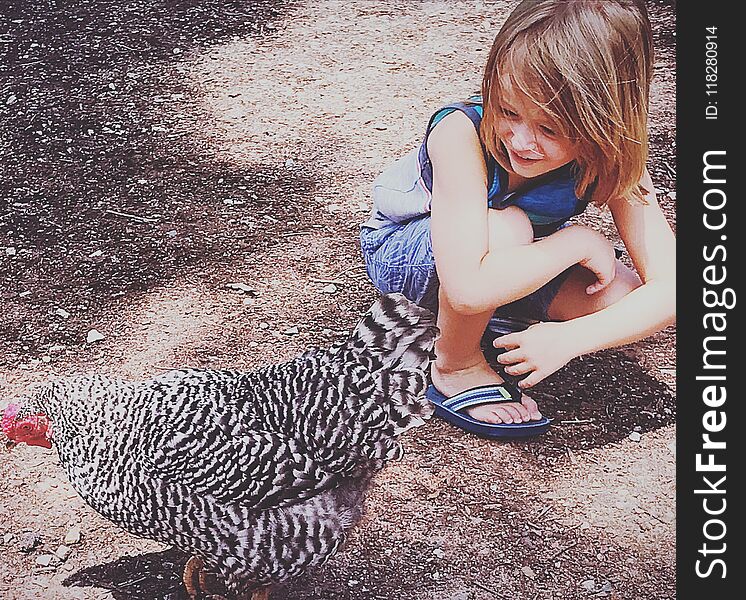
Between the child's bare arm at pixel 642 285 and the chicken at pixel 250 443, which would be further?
the child's bare arm at pixel 642 285

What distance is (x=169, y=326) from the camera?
51.1 inches

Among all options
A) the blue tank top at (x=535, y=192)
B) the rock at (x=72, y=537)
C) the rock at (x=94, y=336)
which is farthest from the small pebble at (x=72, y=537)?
the blue tank top at (x=535, y=192)

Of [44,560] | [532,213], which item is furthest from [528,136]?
[44,560]

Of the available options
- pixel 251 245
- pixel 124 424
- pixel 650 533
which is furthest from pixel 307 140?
pixel 650 533

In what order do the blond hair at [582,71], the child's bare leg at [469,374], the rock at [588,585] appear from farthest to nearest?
the child's bare leg at [469,374], the rock at [588,585], the blond hair at [582,71]

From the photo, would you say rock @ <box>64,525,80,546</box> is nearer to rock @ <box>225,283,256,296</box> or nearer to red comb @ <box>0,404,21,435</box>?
red comb @ <box>0,404,21,435</box>

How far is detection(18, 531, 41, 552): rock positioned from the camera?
1131 millimetres

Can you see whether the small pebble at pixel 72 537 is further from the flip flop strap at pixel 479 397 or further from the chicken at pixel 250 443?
the flip flop strap at pixel 479 397

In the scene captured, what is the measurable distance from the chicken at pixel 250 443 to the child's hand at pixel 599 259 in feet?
0.83

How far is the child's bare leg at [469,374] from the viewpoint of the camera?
1.26 m

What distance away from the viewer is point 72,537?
1.13 meters

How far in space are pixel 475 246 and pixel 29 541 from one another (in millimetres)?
640

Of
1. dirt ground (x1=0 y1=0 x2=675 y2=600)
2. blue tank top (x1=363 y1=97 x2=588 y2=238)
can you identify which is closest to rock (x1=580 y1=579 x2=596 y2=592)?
dirt ground (x1=0 y1=0 x2=675 y2=600)

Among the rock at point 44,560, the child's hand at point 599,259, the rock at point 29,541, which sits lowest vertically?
the rock at point 44,560
